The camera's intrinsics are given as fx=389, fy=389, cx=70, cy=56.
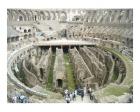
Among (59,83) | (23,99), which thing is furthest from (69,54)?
(23,99)

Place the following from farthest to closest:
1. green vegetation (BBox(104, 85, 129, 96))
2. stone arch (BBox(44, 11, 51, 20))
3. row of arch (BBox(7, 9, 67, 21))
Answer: stone arch (BBox(44, 11, 51, 20)) → row of arch (BBox(7, 9, 67, 21)) → green vegetation (BBox(104, 85, 129, 96))

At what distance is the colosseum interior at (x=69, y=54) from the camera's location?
8.76 meters

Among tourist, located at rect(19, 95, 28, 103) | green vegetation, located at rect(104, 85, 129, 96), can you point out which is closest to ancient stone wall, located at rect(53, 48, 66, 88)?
tourist, located at rect(19, 95, 28, 103)

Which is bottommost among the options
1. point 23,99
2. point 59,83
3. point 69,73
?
point 23,99

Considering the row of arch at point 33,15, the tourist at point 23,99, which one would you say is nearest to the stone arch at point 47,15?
the row of arch at point 33,15

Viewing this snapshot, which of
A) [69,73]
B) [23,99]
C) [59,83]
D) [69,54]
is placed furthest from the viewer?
[69,54]

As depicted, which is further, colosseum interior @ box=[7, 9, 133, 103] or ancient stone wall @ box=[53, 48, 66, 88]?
ancient stone wall @ box=[53, 48, 66, 88]

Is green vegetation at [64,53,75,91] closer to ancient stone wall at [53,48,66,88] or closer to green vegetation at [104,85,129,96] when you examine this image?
ancient stone wall at [53,48,66,88]

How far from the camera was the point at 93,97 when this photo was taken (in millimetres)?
8719

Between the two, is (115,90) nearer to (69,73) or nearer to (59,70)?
(69,73)

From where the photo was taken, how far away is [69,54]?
30.2ft

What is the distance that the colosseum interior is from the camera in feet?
28.7

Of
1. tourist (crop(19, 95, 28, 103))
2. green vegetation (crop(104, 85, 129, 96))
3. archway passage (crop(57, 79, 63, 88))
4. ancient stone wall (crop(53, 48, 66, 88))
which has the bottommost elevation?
tourist (crop(19, 95, 28, 103))
